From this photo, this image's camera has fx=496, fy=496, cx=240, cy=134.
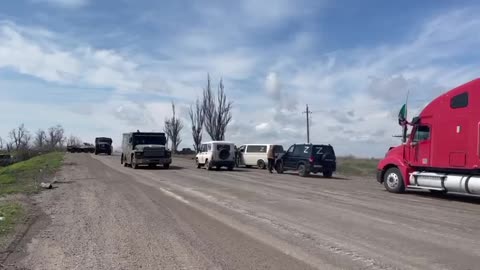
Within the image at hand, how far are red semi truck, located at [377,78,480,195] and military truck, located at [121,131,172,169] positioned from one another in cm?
1847

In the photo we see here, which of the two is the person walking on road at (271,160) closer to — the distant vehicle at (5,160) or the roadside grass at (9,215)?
the roadside grass at (9,215)

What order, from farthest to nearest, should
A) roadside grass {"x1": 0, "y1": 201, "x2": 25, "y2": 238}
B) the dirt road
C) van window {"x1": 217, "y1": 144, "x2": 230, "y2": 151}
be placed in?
van window {"x1": 217, "y1": 144, "x2": 230, "y2": 151}, roadside grass {"x1": 0, "y1": 201, "x2": 25, "y2": 238}, the dirt road

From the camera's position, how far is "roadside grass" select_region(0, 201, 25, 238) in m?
9.73

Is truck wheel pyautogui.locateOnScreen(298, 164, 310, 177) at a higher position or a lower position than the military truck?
lower

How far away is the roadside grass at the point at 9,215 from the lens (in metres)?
9.73

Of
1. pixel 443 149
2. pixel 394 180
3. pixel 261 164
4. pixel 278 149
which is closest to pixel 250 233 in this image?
pixel 443 149

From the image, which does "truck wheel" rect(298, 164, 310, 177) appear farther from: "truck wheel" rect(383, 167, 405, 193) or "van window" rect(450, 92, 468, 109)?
"van window" rect(450, 92, 468, 109)

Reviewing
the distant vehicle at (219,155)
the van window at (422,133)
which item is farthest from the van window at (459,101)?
the distant vehicle at (219,155)

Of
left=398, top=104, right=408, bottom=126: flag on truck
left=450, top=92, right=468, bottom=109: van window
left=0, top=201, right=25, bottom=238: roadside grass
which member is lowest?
left=0, top=201, right=25, bottom=238: roadside grass

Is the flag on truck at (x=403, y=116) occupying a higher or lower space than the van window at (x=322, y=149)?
higher

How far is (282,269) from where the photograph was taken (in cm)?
662

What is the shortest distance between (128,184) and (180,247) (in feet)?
42.5

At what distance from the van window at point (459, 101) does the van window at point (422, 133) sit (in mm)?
1343

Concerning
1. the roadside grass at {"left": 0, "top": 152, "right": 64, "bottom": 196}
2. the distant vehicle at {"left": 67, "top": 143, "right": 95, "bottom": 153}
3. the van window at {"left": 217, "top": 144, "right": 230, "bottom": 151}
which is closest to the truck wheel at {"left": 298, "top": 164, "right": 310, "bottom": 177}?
the van window at {"left": 217, "top": 144, "right": 230, "bottom": 151}
